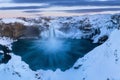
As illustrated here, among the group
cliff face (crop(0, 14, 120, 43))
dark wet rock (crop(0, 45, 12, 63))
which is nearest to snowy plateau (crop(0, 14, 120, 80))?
cliff face (crop(0, 14, 120, 43))

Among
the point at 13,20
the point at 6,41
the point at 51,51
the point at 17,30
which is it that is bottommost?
the point at 51,51

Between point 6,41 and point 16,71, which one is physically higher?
point 6,41

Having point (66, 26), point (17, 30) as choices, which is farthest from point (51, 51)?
point (17, 30)

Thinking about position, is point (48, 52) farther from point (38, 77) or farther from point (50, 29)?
point (38, 77)

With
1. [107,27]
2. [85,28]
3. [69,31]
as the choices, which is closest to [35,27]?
[69,31]

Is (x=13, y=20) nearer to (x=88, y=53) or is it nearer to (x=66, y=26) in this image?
(x=66, y=26)

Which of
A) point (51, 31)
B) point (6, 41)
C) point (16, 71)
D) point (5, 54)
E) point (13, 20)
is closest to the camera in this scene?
point (16, 71)

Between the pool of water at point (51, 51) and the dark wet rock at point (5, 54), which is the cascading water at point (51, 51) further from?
the dark wet rock at point (5, 54)

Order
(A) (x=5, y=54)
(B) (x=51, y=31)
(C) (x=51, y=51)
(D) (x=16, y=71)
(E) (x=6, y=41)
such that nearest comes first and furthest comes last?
(D) (x=16, y=71) → (A) (x=5, y=54) → (E) (x=6, y=41) → (B) (x=51, y=31) → (C) (x=51, y=51)

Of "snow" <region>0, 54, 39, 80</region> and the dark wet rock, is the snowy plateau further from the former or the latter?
the dark wet rock
